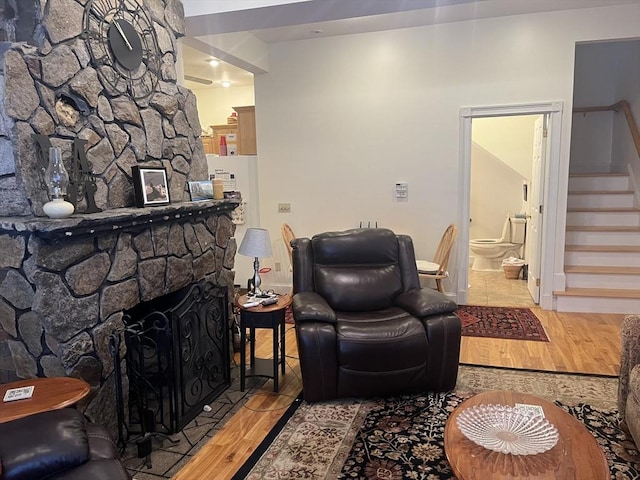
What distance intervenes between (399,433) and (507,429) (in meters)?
0.78

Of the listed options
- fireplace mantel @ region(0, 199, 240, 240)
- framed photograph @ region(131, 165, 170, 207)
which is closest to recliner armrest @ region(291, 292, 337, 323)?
fireplace mantel @ region(0, 199, 240, 240)

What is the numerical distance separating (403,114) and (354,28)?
1.01 meters

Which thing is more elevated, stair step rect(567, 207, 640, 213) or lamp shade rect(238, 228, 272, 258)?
stair step rect(567, 207, 640, 213)

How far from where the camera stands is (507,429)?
1934 millimetres

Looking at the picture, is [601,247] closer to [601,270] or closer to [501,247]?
[601,270]

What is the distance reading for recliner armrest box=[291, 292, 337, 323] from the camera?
2.91 m

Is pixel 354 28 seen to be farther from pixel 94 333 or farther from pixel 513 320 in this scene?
pixel 94 333

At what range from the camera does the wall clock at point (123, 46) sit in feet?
8.14

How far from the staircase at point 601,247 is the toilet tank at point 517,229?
3.10 feet

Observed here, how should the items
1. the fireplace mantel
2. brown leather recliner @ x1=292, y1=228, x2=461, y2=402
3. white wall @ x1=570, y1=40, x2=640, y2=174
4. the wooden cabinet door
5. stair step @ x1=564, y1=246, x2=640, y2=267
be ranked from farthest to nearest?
the wooden cabinet door, white wall @ x1=570, y1=40, x2=640, y2=174, stair step @ x1=564, y1=246, x2=640, y2=267, brown leather recliner @ x1=292, y1=228, x2=461, y2=402, the fireplace mantel

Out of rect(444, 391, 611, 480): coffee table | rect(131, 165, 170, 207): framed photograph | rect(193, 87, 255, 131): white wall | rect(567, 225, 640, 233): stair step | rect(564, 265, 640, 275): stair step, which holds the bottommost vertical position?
rect(444, 391, 611, 480): coffee table

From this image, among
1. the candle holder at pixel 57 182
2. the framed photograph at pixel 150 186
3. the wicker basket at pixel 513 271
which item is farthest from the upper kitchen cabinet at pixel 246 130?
the candle holder at pixel 57 182

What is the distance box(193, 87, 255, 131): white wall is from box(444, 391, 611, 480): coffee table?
615cm

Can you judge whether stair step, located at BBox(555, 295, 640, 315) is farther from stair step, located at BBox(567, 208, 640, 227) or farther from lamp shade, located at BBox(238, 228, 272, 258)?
lamp shade, located at BBox(238, 228, 272, 258)
